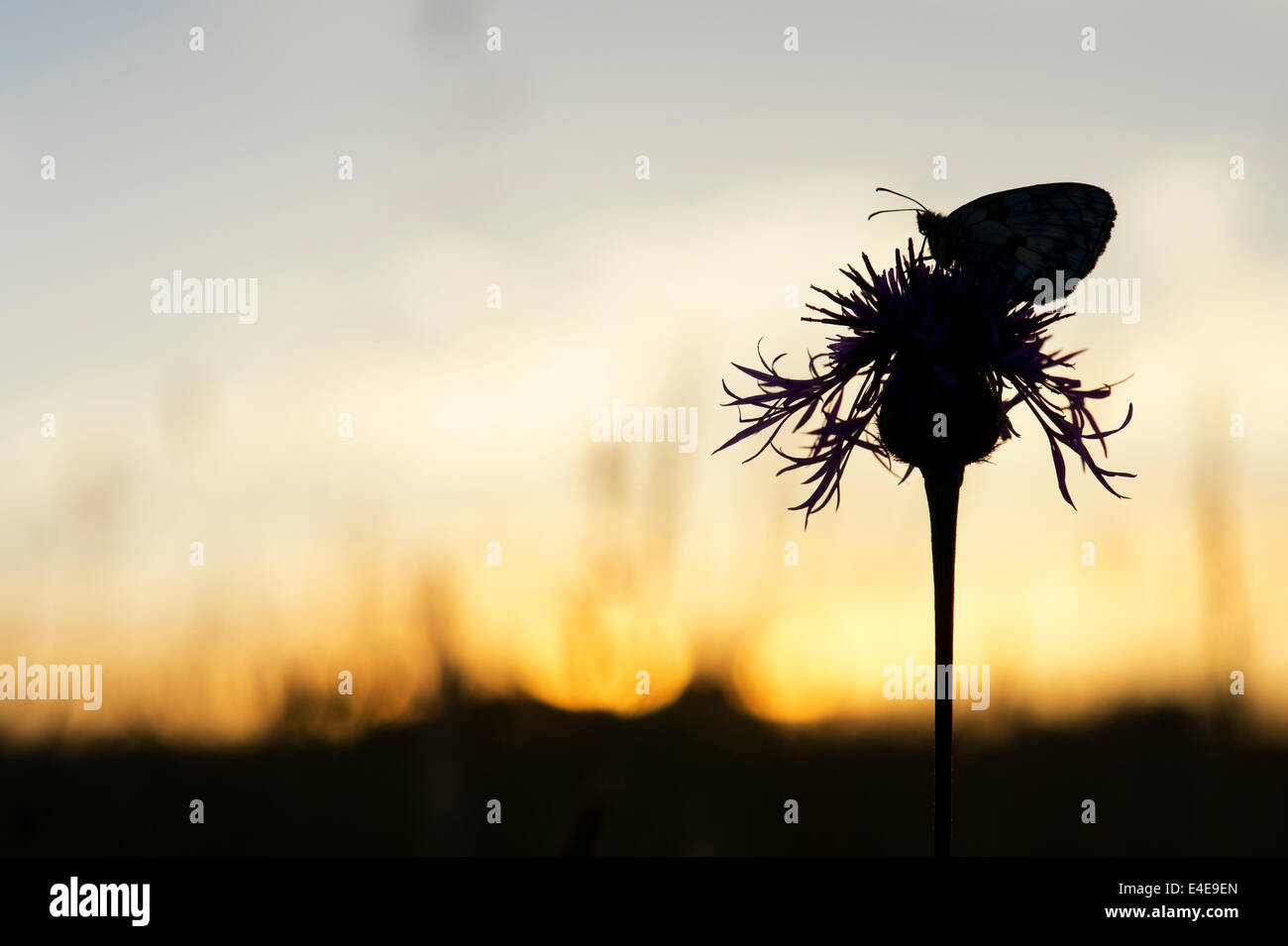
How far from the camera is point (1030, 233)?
409 cm

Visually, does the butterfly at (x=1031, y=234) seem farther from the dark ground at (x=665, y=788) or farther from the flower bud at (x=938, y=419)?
the dark ground at (x=665, y=788)

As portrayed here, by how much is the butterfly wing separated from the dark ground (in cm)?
366

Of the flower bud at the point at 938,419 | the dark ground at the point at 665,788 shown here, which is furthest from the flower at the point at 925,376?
the dark ground at the point at 665,788

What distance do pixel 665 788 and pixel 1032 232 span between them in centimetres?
427

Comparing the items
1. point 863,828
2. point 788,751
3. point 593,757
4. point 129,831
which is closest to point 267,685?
point 129,831

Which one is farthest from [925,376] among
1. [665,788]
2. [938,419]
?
[665,788]

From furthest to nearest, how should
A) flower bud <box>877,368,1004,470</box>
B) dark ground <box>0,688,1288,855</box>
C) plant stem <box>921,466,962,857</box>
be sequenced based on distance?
dark ground <box>0,688,1288,855</box> < flower bud <box>877,368,1004,470</box> < plant stem <box>921,466,962,857</box>

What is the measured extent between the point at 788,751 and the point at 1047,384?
3726mm

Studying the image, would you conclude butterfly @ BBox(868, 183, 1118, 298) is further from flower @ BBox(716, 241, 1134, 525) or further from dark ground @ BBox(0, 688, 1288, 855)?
dark ground @ BBox(0, 688, 1288, 855)

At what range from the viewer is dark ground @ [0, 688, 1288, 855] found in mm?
6168

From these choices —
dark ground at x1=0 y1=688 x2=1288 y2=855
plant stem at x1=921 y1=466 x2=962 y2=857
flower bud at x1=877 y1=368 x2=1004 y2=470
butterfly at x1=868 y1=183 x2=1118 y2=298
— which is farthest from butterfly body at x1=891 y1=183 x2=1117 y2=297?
dark ground at x1=0 y1=688 x2=1288 y2=855

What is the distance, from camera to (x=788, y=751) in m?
6.48

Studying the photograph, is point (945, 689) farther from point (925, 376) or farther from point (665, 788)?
point (665, 788)
